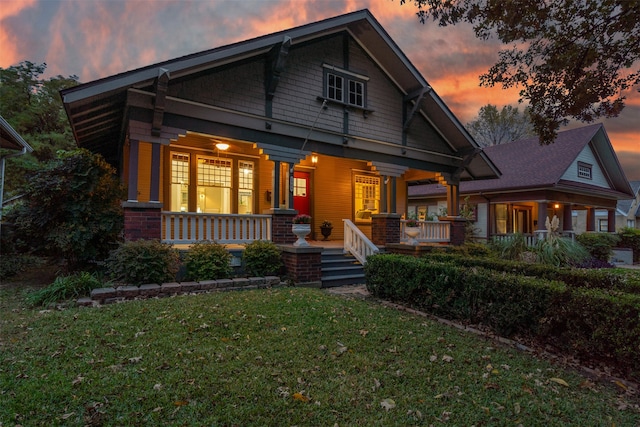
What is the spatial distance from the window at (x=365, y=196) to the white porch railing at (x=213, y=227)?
208 inches

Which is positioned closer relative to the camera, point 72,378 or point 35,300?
point 72,378

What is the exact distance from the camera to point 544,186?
1533 centimetres

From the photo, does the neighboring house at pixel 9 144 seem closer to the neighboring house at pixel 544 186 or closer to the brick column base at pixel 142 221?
the brick column base at pixel 142 221

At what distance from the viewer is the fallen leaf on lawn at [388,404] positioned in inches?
112

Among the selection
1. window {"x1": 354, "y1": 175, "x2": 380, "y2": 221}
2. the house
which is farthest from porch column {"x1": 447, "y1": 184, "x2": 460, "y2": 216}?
window {"x1": 354, "y1": 175, "x2": 380, "y2": 221}

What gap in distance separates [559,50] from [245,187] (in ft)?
25.8

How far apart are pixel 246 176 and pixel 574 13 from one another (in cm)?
812

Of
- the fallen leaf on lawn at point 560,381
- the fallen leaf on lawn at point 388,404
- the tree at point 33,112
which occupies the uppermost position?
the tree at point 33,112

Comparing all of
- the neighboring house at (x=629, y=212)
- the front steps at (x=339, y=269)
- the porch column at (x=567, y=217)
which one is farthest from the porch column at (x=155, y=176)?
the neighboring house at (x=629, y=212)

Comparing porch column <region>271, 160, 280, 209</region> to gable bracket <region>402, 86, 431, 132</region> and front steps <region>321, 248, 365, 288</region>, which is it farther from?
gable bracket <region>402, 86, 431, 132</region>

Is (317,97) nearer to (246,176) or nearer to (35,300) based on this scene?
(246,176)

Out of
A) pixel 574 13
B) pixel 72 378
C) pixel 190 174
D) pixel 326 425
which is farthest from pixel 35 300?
A: pixel 574 13

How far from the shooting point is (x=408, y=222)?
9.82m

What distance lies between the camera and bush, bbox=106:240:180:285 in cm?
608
